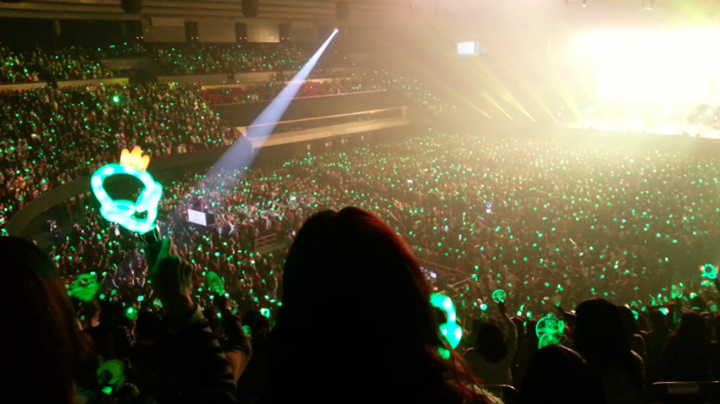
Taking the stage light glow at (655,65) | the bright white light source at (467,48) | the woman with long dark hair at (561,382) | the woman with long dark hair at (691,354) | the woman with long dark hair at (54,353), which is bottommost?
the woman with long dark hair at (691,354)

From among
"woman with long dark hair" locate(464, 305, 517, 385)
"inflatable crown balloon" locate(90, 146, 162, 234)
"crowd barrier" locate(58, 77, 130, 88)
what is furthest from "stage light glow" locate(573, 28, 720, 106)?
"inflatable crown balloon" locate(90, 146, 162, 234)

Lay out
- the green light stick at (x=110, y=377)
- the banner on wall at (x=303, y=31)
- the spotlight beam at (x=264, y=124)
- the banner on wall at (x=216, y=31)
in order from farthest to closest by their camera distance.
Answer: the banner on wall at (x=303, y=31)
the banner on wall at (x=216, y=31)
the spotlight beam at (x=264, y=124)
the green light stick at (x=110, y=377)

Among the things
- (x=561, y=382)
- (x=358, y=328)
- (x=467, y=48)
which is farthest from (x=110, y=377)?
(x=467, y=48)

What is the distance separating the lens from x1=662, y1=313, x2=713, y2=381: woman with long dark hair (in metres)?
3.50

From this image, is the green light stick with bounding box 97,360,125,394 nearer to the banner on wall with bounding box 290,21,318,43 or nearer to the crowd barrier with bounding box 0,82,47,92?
the crowd barrier with bounding box 0,82,47,92

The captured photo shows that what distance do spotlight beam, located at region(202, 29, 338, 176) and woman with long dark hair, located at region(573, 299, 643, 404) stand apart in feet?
67.2

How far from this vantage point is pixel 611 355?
91.2 inches

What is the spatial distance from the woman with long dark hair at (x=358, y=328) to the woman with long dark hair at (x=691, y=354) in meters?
2.97

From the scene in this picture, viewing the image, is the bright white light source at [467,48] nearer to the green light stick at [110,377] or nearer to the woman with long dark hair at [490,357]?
the woman with long dark hair at [490,357]

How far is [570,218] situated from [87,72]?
21193 millimetres

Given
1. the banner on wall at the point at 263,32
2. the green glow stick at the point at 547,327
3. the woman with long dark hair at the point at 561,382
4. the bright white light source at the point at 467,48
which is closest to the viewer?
the woman with long dark hair at the point at 561,382

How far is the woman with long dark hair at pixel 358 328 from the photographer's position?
3.79 feet

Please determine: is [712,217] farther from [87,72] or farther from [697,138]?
[87,72]

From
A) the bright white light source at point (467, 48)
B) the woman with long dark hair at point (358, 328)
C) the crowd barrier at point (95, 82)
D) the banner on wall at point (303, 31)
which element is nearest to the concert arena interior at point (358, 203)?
the woman with long dark hair at point (358, 328)
